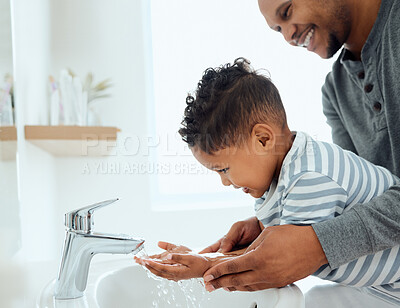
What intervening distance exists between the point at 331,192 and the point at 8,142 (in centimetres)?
62

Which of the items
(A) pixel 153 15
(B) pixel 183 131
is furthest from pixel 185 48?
(B) pixel 183 131

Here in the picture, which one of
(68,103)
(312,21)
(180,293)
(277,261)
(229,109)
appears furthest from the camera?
(68,103)

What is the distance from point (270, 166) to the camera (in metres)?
0.90

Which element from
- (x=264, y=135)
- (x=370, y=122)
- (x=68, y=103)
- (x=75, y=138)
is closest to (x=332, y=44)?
(x=370, y=122)

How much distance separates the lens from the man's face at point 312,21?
1077 millimetres

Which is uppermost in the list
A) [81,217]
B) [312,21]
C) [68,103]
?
[312,21]

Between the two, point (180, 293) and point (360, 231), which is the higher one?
point (360, 231)

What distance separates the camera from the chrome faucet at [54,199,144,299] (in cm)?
74

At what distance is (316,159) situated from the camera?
0.81 m

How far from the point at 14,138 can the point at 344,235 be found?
679mm

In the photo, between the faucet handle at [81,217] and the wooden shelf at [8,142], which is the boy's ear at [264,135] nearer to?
the faucet handle at [81,217]

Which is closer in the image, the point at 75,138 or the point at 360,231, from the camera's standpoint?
the point at 360,231

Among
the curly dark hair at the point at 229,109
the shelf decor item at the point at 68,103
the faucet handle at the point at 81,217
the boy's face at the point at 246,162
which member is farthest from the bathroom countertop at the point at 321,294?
the shelf decor item at the point at 68,103

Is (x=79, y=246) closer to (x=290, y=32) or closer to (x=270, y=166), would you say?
(x=270, y=166)
